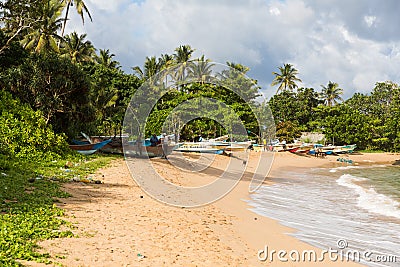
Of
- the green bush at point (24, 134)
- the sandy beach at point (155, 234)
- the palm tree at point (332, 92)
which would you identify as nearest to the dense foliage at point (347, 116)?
the palm tree at point (332, 92)

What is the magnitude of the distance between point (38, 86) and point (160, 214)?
12250mm

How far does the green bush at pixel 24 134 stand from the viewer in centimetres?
1320

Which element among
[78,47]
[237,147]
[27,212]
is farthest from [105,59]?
[27,212]

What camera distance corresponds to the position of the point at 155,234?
6219mm

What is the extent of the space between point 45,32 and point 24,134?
61.9ft

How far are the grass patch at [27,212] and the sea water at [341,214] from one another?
4959 millimetres

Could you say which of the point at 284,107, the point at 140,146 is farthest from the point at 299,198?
the point at 284,107

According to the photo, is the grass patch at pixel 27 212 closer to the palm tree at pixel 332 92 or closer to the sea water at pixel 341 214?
the sea water at pixel 341 214

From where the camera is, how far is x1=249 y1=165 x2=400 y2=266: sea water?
23.2 ft

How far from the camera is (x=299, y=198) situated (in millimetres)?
12586

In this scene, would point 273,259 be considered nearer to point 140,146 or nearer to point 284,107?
point 140,146
